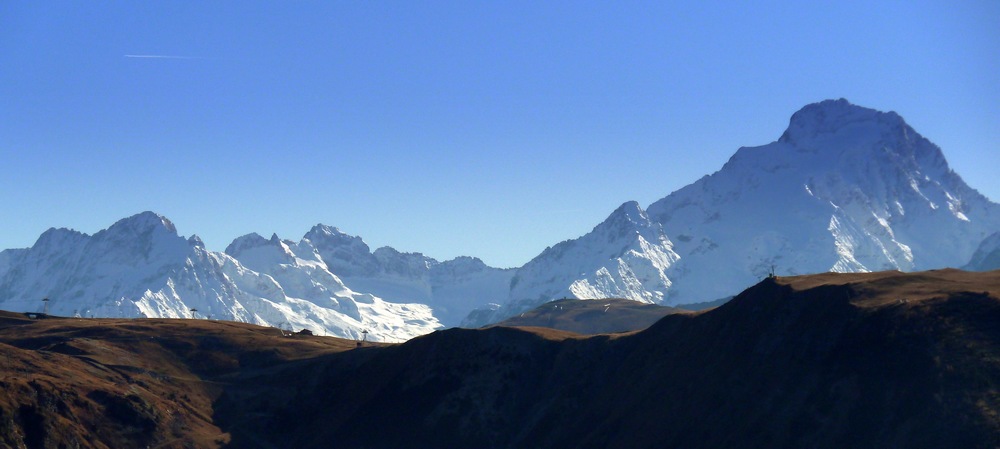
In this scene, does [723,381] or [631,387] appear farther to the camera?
[631,387]

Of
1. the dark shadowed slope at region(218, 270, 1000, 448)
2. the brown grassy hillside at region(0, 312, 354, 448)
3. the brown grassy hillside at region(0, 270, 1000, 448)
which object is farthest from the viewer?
the brown grassy hillside at region(0, 312, 354, 448)

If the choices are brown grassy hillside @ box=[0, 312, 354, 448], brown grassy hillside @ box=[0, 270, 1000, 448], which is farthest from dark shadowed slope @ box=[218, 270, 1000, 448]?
brown grassy hillside @ box=[0, 312, 354, 448]

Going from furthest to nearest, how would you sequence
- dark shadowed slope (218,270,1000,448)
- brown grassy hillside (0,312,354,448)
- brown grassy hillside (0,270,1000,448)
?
brown grassy hillside (0,312,354,448) < brown grassy hillside (0,270,1000,448) < dark shadowed slope (218,270,1000,448)

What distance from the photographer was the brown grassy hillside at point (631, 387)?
4980 inches

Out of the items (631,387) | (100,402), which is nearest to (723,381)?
(631,387)

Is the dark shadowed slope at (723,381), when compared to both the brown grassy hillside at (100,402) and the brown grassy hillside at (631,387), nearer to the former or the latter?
the brown grassy hillside at (631,387)

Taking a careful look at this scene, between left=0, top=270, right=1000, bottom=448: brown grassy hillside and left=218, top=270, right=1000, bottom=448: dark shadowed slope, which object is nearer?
left=218, top=270, right=1000, bottom=448: dark shadowed slope

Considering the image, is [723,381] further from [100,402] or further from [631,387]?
[100,402]

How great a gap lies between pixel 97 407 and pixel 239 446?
20.9 m

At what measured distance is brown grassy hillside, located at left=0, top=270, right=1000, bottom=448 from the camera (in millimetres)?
126500

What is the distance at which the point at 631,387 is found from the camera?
167m

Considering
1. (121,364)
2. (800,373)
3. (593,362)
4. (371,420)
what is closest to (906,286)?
(800,373)

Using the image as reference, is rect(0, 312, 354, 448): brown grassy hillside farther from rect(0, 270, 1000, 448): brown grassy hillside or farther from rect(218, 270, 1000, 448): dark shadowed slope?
rect(218, 270, 1000, 448): dark shadowed slope

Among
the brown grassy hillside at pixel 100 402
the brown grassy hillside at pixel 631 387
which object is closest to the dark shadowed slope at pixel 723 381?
the brown grassy hillside at pixel 631 387
